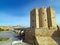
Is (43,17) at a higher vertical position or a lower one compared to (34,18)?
higher

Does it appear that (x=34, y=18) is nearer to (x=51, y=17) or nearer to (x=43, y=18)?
(x=43, y=18)

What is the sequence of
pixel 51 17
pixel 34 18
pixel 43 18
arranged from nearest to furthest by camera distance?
pixel 43 18 → pixel 34 18 → pixel 51 17

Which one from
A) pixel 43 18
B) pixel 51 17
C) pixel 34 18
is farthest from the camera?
pixel 51 17

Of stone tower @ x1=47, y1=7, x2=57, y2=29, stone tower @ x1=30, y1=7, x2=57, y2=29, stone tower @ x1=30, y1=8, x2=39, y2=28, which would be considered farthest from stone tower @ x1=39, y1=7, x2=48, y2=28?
stone tower @ x1=47, y1=7, x2=57, y2=29

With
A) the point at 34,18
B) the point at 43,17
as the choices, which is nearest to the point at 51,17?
the point at 43,17

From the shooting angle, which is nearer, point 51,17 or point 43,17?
point 43,17

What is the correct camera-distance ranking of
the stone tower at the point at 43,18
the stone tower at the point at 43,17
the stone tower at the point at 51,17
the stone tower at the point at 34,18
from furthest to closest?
the stone tower at the point at 51,17 → the stone tower at the point at 34,18 → the stone tower at the point at 43,18 → the stone tower at the point at 43,17

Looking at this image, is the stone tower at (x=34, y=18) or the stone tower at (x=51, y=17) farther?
the stone tower at (x=51, y=17)

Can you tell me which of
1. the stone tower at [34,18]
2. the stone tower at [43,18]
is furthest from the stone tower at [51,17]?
the stone tower at [34,18]

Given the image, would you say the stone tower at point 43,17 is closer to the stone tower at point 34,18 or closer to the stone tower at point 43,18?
the stone tower at point 43,18

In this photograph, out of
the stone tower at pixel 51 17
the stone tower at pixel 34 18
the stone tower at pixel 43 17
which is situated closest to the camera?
the stone tower at pixel 43 17

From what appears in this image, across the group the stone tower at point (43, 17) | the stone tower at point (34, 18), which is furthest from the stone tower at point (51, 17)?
the stone tower at point (34, 18)

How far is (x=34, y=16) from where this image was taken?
116 feet

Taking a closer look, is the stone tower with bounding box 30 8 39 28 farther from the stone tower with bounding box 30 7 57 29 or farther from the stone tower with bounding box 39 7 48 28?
the stone tower with bounding box 39 7 48 28
